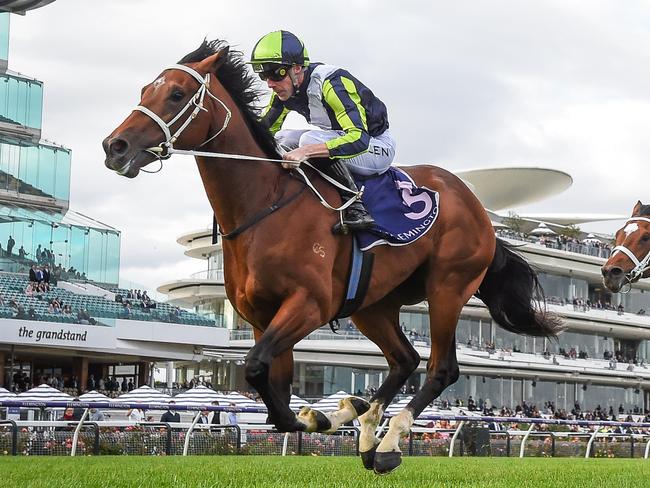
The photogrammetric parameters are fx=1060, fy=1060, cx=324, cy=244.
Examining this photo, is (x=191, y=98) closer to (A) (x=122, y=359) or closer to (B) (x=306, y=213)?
(B) (x=306, y=213)

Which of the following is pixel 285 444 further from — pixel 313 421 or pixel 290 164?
pixel 290 164

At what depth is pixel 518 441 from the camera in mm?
19688

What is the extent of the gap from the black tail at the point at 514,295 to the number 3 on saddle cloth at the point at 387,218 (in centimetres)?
106

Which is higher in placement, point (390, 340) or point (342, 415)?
point (390, 340)

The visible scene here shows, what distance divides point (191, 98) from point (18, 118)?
32.8 meters

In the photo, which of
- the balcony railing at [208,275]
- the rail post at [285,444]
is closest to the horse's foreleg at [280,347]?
the rail post at [285,444]

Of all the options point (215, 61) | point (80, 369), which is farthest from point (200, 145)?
point (80, 369)

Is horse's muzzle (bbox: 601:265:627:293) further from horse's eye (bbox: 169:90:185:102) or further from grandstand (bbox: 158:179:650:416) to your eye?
grandstand (bbox: 158:179:650:416)

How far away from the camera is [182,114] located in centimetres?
576

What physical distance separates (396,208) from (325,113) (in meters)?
0.74

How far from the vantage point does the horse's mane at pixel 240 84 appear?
6.20 m

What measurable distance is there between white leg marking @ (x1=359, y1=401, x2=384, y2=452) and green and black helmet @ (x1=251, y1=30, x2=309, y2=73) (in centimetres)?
223

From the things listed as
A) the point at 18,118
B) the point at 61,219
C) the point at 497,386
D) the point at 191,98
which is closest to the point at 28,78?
the point at 18,118

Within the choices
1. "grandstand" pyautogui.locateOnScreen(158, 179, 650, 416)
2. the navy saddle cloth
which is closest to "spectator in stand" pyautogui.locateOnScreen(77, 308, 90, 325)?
"grandstand" pyautogui.locateOnScreen(158, 179, 650, 416)
